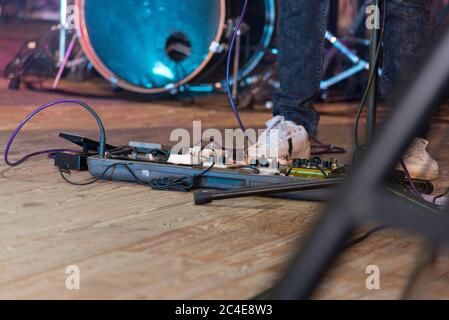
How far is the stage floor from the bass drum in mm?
1336

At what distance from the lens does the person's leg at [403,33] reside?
67.1 inches

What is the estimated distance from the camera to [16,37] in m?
4.64

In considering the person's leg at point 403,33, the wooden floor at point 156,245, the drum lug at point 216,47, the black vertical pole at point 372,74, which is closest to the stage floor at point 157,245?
the wooden floor at point 156,245

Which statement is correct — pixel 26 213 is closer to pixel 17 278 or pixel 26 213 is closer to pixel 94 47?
pixel 17 278

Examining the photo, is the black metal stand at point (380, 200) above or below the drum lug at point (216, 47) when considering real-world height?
below

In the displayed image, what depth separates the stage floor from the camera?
97 cm

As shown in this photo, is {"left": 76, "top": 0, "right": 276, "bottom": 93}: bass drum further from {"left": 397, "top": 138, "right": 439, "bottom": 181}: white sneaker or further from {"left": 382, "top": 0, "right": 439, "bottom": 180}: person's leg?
{"left": 397, "top": 138, "right": 439, "bottom": 181}: white sneaker

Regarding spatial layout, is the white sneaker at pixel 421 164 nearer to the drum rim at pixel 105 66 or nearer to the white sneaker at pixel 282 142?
the white sneaker at pixel 282 142

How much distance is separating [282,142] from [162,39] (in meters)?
1.55

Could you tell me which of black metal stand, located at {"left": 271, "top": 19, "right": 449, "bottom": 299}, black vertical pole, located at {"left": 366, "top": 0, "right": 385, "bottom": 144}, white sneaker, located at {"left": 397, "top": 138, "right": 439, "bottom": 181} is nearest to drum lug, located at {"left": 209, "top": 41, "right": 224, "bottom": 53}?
white sneaker, located at {"left": 397, "top": 138, "right": 439, "bottom": 181}

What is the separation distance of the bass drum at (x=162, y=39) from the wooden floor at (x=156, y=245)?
1.36 meters

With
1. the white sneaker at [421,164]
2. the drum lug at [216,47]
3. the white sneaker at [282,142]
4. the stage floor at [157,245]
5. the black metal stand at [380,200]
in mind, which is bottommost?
Result: the stage floor at [157,245]
